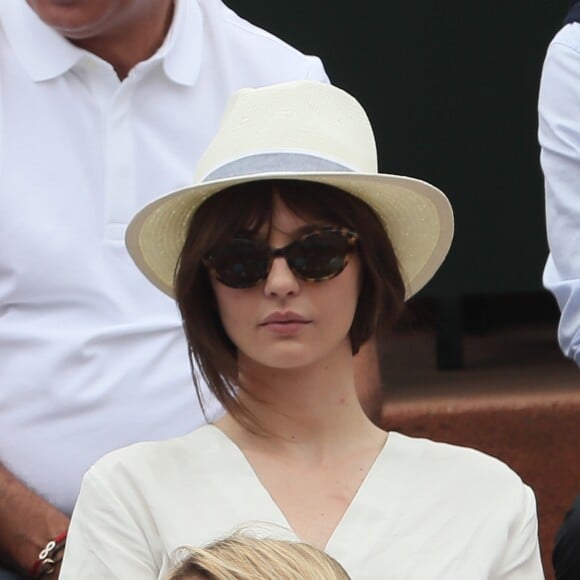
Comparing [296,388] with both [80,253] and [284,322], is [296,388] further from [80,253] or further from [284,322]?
[80,253]

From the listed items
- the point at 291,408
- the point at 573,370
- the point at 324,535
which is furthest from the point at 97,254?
the point at 573,370

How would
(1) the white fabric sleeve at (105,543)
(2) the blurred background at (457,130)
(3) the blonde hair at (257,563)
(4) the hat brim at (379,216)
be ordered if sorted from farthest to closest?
(2) the blurred background at (457,130) < (4) the hat brim at (379,216) < (1) the white fabric sleeve at (105,543) < (3) the blonde hair at (257,563)

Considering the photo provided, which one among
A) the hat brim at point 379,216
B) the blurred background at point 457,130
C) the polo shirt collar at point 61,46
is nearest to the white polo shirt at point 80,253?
the polo shirt collar at point 61,46

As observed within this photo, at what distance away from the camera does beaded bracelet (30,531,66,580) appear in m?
3.20

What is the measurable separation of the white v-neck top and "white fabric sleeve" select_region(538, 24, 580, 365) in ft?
Result: 3.02

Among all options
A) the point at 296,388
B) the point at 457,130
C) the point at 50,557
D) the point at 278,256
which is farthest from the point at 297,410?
the point at 457,130

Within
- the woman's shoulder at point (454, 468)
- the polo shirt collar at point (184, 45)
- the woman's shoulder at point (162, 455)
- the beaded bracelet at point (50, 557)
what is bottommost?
the beaded bracelet at point (50, 557)

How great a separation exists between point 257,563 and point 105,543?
52 cm

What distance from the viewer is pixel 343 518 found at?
271 centimetres

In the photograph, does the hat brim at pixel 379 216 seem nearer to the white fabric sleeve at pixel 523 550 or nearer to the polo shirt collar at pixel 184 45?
the white fabric sleeve at pixel 523 550

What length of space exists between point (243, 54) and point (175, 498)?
127cm

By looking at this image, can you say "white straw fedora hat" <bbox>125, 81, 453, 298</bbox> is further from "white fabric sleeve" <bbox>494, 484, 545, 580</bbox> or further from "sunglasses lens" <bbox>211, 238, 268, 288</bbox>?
"white fabric sleeve" <bbox>494, 484, 545, 580</bbox>

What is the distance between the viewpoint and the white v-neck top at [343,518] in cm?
265

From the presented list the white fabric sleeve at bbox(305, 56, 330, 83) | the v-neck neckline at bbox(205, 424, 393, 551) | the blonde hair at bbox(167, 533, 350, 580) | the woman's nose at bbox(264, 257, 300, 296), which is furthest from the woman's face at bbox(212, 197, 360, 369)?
the white fabric sleeve at bbox(305, 56, 330, 83)
